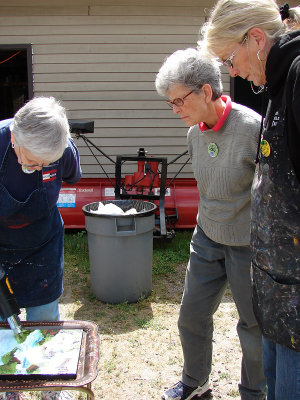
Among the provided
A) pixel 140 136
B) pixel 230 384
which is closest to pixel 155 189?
pixel 140 136

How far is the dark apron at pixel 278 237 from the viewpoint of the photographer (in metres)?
1.32

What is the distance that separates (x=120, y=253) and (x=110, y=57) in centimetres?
362

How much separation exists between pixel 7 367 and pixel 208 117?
143 cm

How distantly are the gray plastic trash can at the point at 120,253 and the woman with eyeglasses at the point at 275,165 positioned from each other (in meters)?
2.25

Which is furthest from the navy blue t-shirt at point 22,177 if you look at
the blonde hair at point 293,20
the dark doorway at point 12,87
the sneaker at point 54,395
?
the dark doorway at point 12,87

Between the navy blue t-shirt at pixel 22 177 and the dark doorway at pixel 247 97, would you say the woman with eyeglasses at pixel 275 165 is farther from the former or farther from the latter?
the dark doorway at pixel 247 97

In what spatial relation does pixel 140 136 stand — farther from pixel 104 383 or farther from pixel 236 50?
pixel 236 50

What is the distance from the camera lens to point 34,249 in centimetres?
224

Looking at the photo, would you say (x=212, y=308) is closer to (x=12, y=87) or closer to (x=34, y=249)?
(x=34, y=249)

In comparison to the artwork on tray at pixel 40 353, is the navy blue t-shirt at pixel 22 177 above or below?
above

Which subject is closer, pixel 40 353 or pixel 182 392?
pixel 40 353

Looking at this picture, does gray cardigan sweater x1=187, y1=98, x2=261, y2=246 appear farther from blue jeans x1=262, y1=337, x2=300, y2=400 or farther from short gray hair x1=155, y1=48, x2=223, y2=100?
blue jeans x1=262, y1=337, x2=300, y2=400

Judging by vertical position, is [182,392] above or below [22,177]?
below

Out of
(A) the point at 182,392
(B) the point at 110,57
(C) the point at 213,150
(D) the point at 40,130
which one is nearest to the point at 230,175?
(C) the point at 213,150
